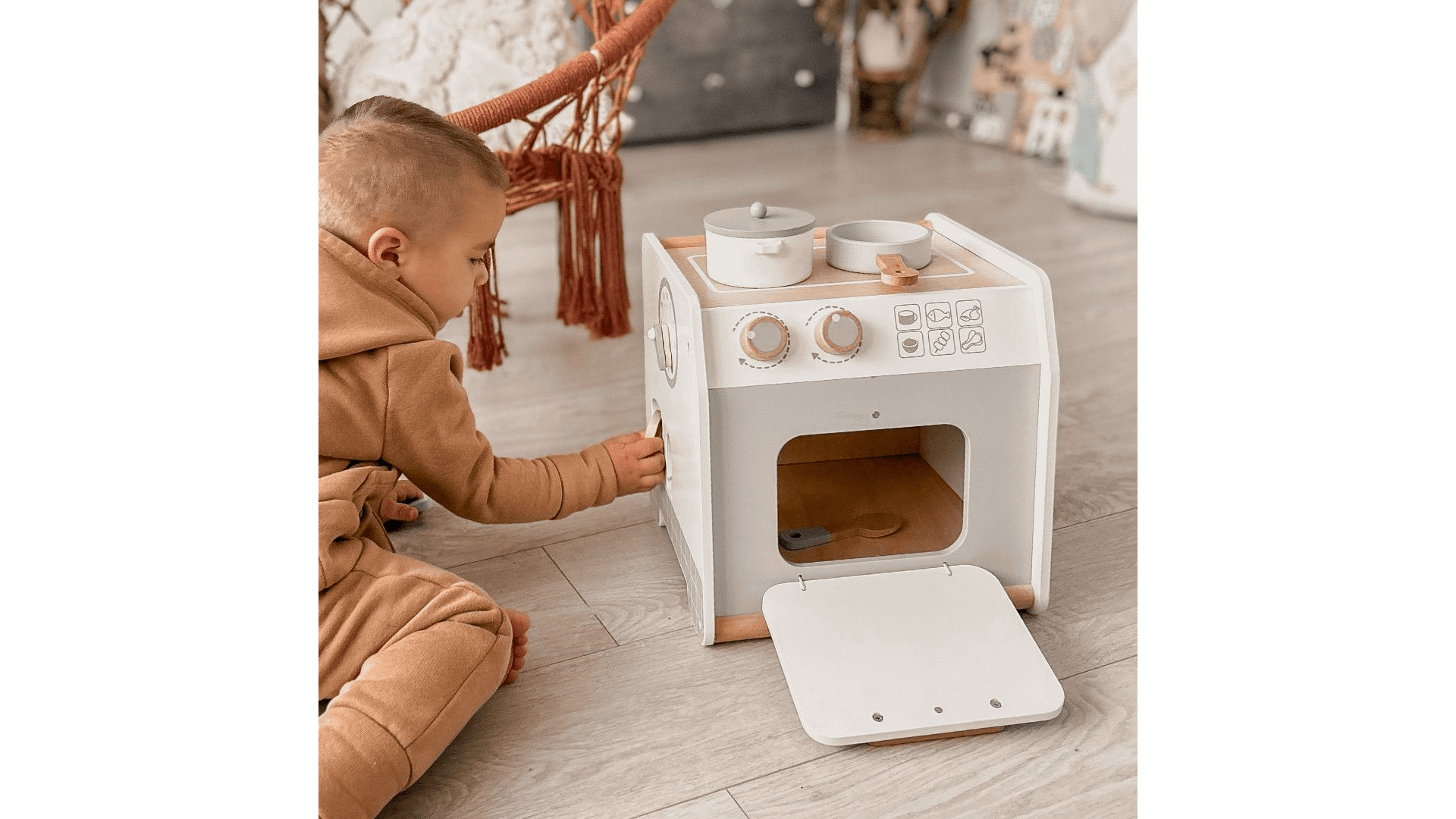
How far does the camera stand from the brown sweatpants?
0.81m

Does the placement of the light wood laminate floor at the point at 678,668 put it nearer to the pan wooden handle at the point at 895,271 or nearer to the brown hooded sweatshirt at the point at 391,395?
the brown hooded sweatshirt at the point at 391,395

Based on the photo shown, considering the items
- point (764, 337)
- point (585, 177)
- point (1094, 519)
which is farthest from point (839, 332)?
point (585, 177)

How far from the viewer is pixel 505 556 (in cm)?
122

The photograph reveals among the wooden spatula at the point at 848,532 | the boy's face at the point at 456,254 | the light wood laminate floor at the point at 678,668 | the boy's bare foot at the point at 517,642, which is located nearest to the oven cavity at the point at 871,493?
the wooden spatula at the point at 848,532

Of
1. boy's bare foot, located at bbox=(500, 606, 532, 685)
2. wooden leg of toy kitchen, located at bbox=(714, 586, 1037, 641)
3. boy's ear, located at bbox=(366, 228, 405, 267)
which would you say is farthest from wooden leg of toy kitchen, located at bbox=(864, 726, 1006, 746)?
boy's ear, located at bbox=(366, 228, 405, 267)

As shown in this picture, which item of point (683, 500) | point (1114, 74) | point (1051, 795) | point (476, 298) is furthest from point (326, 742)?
point (1114, 74)

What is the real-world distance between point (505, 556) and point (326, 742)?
0.43 meters

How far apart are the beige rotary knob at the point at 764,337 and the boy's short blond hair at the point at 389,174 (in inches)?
9.9

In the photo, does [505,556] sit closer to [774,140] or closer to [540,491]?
[540,491]

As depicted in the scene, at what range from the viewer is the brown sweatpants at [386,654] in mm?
813

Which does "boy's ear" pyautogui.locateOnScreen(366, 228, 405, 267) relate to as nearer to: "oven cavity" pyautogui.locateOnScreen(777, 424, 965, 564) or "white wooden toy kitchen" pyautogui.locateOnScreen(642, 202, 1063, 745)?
"white wooden toy kitchen" pyautogui.locateOnScreen(642, 202, 1063, 745)

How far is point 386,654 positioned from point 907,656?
15.6 inches

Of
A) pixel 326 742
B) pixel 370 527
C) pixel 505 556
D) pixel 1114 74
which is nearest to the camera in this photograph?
pixel 326 742

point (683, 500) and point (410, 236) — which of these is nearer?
point (410, 236)
